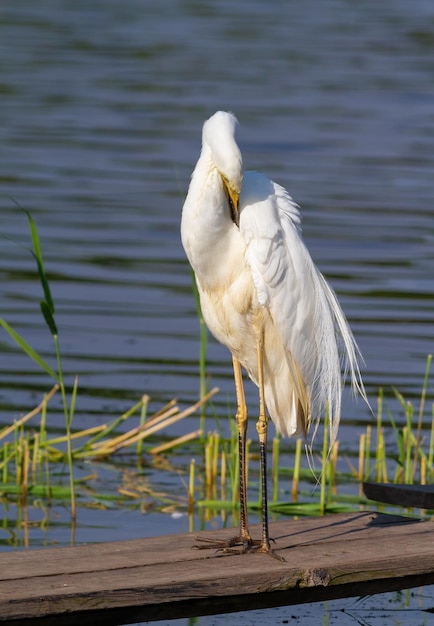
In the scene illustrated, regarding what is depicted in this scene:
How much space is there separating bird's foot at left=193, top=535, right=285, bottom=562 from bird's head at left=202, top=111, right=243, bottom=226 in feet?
3.72

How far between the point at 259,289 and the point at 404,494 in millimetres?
957

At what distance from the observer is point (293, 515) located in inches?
256

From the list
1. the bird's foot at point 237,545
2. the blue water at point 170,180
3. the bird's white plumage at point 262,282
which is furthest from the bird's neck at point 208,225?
the bird's foot at point 237,545

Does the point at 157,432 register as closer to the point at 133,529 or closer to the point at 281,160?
the point at 133,529

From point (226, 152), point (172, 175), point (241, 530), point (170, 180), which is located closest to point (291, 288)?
point (226, 152)

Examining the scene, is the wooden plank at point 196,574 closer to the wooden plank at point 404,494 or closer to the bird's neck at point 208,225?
the wooden plank at point 404,494

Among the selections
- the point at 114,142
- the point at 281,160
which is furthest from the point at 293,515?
the point at 114,142

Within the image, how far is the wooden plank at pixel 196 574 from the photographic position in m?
4.14

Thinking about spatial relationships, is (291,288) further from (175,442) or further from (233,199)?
(175,442)

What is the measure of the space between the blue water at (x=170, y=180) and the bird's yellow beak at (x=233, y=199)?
0.65m

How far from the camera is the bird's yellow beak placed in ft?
15.8

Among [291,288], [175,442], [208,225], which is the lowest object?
[175,442]

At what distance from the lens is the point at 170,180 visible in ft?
46.3

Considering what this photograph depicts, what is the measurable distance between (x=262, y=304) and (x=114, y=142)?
37.1ft
